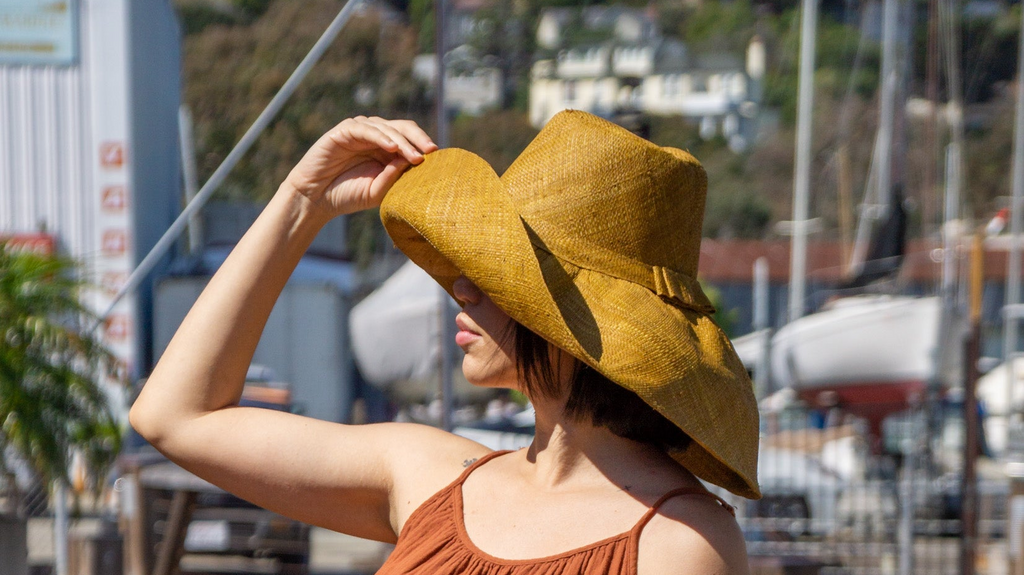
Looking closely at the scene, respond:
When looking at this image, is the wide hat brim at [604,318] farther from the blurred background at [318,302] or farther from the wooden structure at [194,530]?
the wooden structure at [194,530]

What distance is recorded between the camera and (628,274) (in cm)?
119

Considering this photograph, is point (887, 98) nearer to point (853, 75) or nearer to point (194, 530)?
point (853, 75)

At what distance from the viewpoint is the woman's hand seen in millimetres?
1385

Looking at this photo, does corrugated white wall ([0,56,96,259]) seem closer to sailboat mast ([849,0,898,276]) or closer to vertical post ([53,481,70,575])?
vertical post ([53,481,70,575])

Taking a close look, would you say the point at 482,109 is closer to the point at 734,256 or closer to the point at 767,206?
the point at 734,256

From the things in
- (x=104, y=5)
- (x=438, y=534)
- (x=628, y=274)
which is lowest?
(x=438, y=534)

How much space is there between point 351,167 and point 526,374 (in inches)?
17.3

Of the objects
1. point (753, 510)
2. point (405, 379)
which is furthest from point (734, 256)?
point (405, 379)

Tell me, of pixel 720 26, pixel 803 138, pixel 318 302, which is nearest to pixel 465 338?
pixel 318 302

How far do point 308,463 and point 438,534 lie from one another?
240 mm

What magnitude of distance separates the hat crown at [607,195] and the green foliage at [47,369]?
314cm

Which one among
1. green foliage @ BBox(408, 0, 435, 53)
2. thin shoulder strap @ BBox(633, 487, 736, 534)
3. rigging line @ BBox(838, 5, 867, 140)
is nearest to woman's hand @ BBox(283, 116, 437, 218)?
thin shoulder strap @ BBox(633, 487, 736, 534)

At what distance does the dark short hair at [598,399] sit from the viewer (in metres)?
1.24

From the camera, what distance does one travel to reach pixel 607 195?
119 cm
